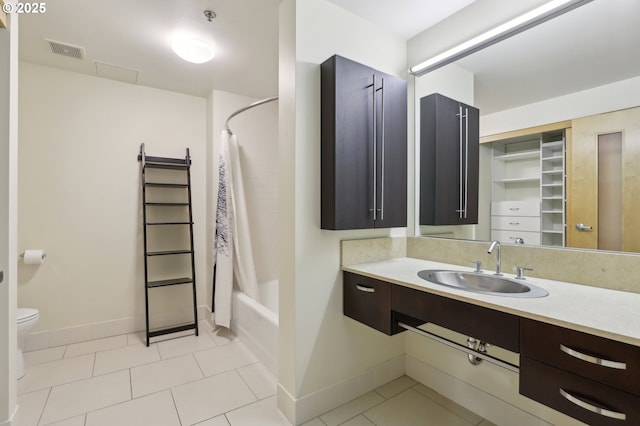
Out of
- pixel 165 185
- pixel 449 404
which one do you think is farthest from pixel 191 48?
pixel 449 404

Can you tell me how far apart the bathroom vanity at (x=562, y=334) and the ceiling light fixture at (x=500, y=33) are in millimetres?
1310

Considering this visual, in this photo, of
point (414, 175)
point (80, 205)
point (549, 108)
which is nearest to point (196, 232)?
point (80, 205)

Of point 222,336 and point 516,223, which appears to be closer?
point 516,223

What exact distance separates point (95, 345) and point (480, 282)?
10.1ft

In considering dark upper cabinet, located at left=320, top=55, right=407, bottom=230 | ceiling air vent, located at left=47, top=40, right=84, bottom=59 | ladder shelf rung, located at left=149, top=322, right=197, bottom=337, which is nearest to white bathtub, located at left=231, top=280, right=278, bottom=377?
ladder shelf rung, located at left=149, top=322, right=197, bottom=337

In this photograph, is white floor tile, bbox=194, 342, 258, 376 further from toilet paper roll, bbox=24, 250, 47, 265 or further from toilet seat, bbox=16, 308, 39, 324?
toilet paper roll, bbox=24, 250, 47, 265

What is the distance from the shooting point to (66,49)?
7.57 feet

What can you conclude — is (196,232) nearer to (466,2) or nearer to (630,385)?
(466,2)

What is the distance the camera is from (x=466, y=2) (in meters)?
1.82

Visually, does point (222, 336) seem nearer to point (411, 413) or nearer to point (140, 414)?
point (140, 414)

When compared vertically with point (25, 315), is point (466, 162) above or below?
above

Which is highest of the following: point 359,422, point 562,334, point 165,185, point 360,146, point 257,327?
point 360,146

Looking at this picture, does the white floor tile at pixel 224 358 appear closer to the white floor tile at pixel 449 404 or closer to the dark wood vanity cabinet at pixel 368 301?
the dark wood vanity cabinet at pixel 368 301

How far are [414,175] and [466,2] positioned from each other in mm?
1075
